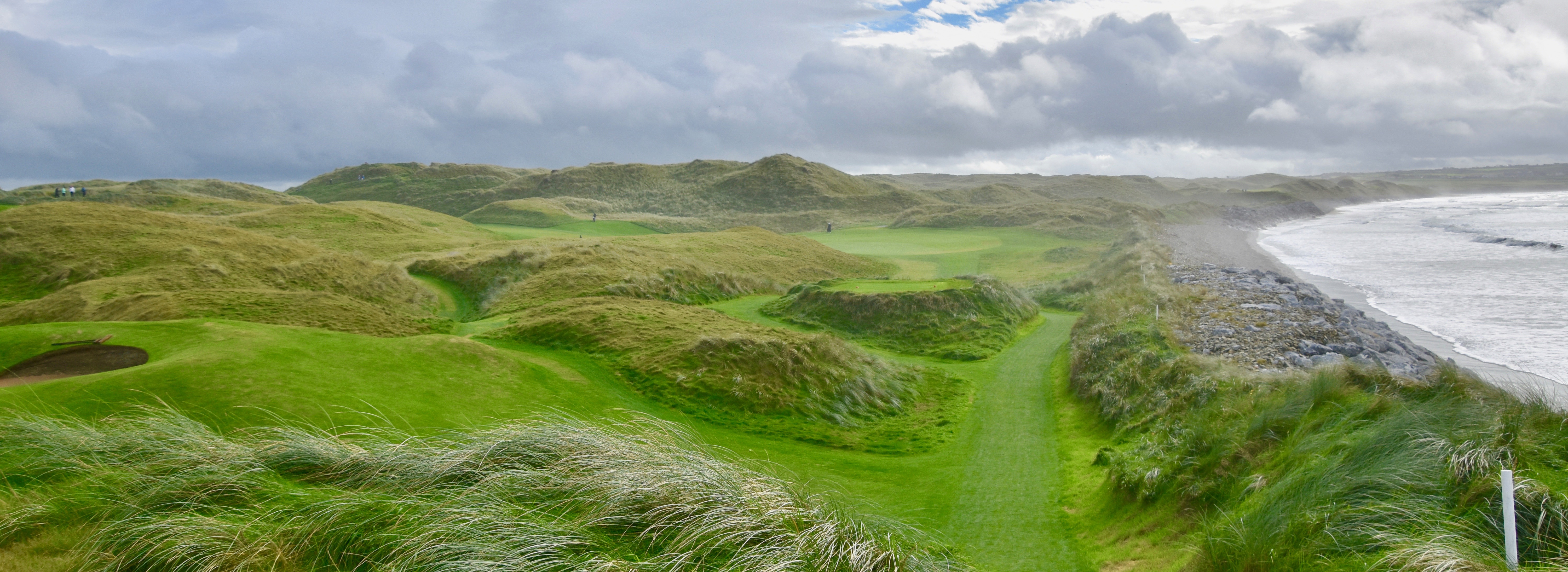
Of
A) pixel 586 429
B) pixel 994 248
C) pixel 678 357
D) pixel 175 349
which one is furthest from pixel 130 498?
pixel 994 248

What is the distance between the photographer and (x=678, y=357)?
16438mm

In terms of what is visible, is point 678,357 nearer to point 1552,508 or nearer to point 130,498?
point 130,498

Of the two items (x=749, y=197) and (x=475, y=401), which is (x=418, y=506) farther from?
(x=749, y=197)

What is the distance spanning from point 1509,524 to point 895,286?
22.1 metres

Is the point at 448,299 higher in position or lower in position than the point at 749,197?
lower

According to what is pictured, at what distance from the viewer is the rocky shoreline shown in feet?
52.6

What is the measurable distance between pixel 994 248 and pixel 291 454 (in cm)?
5154

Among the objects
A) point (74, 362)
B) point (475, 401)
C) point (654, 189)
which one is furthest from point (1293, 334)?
point (654, 189)

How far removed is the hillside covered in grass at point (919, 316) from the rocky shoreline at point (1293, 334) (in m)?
5.67

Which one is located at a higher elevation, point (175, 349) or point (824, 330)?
point (175, 349)

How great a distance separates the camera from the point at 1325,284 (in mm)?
33781

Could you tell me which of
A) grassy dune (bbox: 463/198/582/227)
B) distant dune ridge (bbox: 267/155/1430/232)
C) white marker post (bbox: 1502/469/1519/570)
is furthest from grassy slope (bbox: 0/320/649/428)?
distant dune ridge (bbox: 267/155/1430/232)

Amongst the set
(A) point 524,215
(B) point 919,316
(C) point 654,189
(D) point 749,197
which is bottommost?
(B) point 919,316

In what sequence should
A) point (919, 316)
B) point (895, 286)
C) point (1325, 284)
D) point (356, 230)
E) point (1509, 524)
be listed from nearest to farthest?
point (1509, 524) → point (919, 316) → point (895, 286) → point (1325, 284) → point (356, 230)
